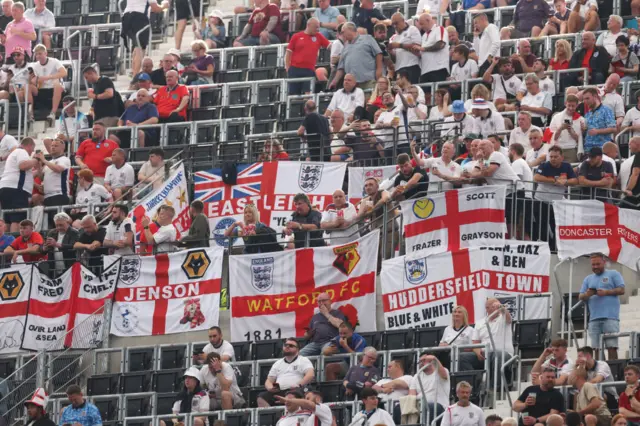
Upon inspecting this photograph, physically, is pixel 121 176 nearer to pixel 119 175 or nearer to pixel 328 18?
pixel 119 175

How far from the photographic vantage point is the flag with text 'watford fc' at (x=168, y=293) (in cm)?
2812

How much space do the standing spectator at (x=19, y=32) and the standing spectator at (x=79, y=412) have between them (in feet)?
38.4

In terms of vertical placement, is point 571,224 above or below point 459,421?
above

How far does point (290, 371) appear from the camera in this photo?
2569 centimetres

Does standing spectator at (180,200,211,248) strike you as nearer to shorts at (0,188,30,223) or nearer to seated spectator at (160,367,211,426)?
shorts at (0,188,30,223)

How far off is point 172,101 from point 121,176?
2420 mm

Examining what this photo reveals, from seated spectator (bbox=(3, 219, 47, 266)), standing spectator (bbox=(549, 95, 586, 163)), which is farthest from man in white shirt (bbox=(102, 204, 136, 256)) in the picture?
standing spectator (bbox=(549, 95, 586, 163))

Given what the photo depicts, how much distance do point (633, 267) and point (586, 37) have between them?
5.47 m

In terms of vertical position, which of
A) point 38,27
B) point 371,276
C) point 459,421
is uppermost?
point 38,27

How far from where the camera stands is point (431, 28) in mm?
32625

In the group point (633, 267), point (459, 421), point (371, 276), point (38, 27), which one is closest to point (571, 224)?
point (633, 267)

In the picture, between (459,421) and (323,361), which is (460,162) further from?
(459,421)

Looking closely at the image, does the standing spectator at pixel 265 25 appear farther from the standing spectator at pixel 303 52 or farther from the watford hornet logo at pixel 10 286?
the watford hornet logo at pixel 10 286

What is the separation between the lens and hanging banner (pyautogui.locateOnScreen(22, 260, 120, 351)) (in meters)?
28.6
